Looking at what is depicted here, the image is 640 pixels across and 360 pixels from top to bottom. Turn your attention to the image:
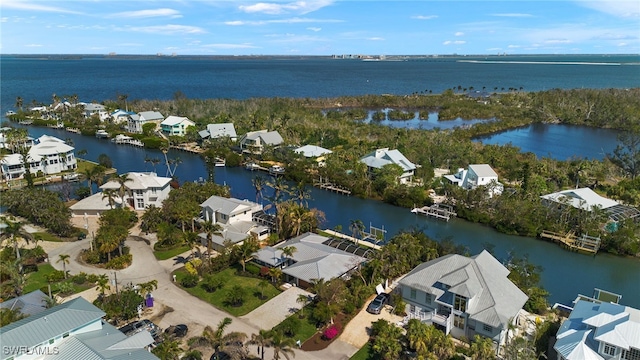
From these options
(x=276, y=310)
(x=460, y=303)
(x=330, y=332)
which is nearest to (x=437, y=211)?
(x=460, y=303)

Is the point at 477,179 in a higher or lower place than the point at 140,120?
lower

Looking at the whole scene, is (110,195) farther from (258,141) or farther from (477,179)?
(477,179)

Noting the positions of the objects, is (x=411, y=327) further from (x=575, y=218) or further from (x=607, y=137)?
(x=607, y=137)

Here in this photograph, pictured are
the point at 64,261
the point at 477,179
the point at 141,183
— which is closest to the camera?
the point at 64,261

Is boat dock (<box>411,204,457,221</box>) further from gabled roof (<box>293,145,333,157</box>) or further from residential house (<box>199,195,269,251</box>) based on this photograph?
gabled roof (<box>293,145,333,157</box>)

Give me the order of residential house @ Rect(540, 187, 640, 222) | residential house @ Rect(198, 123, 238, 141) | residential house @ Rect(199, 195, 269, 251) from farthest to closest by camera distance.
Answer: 1. residential house @ Rect(198, 123, 238, 141)
2. residential house @ Rect(540, 187, 640, 222)
3. residential house @ Rect(199, 195, 269, 251)

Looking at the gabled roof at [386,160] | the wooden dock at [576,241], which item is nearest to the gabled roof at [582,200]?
the wooden dock at [576,241]

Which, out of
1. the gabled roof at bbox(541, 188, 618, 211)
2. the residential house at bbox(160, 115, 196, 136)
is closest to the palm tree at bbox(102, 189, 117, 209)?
the residential house at bbox(160, 115, 196, 136)

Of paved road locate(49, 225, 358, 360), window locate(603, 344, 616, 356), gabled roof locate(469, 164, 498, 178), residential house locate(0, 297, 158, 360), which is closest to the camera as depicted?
residential house locate(0, 297, 158, 360)
